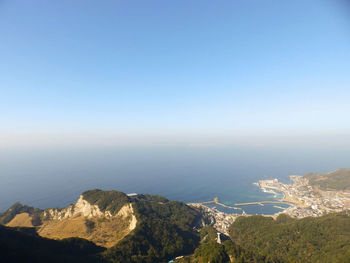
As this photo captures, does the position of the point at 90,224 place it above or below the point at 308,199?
above

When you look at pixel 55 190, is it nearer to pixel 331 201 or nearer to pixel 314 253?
pixel 314 253

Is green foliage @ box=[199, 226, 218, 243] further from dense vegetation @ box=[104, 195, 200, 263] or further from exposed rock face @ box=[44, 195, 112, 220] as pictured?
exposed rock face @ box=[44, 195, 112, 220]

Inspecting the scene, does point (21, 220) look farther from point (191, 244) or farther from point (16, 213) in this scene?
point (191, 244)

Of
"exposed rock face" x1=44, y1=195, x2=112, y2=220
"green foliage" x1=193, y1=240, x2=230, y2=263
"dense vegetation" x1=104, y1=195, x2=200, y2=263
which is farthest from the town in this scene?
"exposed rock face" x1=44, y1=195, x2=112, y2=220

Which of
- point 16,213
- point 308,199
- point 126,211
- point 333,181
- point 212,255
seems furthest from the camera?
point 333,181

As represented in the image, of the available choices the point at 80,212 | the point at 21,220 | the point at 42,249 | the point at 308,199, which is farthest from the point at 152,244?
the point at 308,199

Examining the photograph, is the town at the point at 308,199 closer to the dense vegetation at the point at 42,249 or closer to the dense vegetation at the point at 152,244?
the dense vegetation at the point at 152,244
